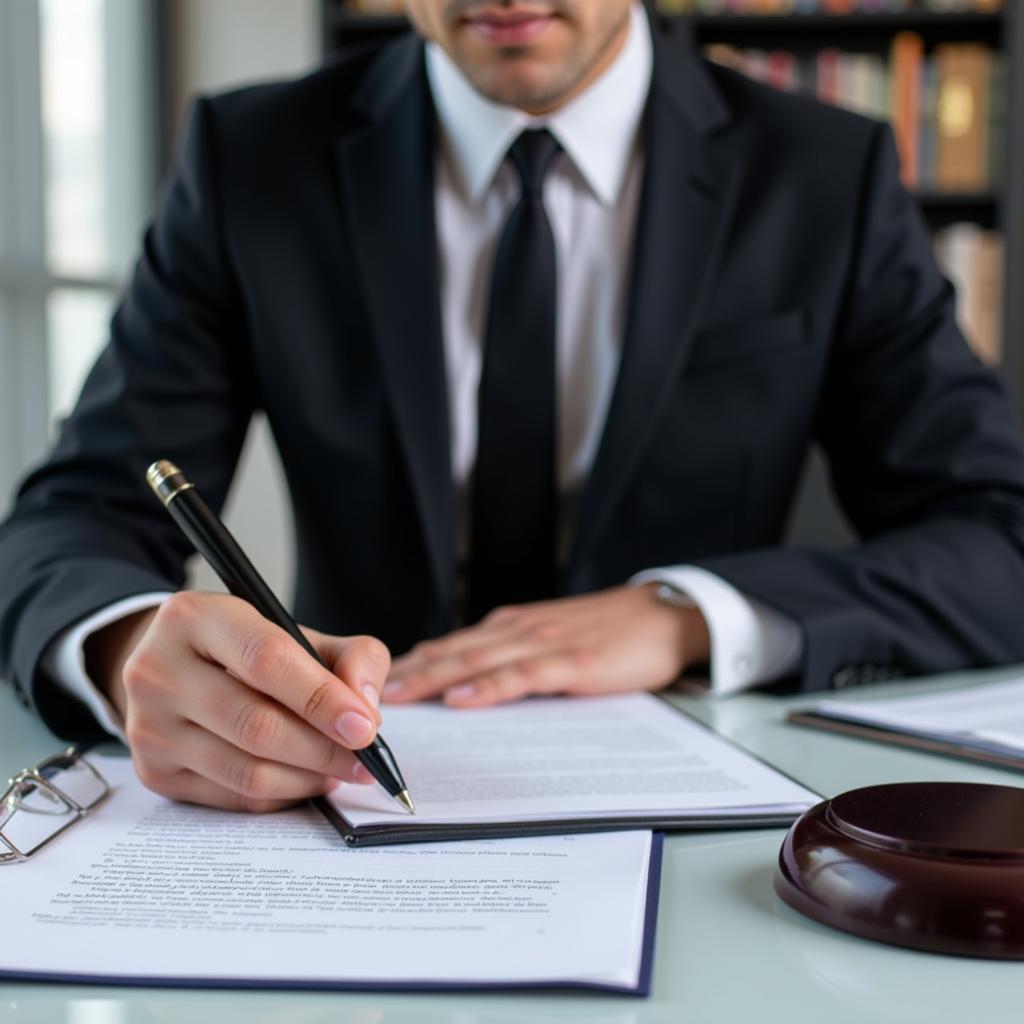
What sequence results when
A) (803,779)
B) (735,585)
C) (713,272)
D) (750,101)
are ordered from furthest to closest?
(750,101) → (713,272) → (735,585) → (803,779)

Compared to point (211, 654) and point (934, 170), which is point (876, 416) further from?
point (934, 170)

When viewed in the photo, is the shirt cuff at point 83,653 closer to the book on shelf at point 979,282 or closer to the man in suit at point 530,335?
the man in suit at point 530,335

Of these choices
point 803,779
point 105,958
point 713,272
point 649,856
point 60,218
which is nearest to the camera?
point 105,958

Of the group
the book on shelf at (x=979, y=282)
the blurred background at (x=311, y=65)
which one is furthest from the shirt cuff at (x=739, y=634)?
the book on shelf at (x=979, y=282)

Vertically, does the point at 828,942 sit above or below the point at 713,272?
below

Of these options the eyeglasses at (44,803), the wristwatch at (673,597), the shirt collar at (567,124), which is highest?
the shirt collar at (567,124)

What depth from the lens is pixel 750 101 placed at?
1591mm

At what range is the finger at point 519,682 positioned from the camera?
97 cm

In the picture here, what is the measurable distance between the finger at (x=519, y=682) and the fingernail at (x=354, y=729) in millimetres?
285

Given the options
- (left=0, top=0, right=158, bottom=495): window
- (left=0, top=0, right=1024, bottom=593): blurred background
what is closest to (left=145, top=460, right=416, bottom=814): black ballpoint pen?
(left=0, top=0, right=158, bottom=495): window

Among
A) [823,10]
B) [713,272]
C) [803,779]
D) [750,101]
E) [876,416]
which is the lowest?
[803,779]

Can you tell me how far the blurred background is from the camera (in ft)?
10.1

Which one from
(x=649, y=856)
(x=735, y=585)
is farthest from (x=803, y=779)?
(x=735, y=585)

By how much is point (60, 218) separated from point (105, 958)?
10.1ft
